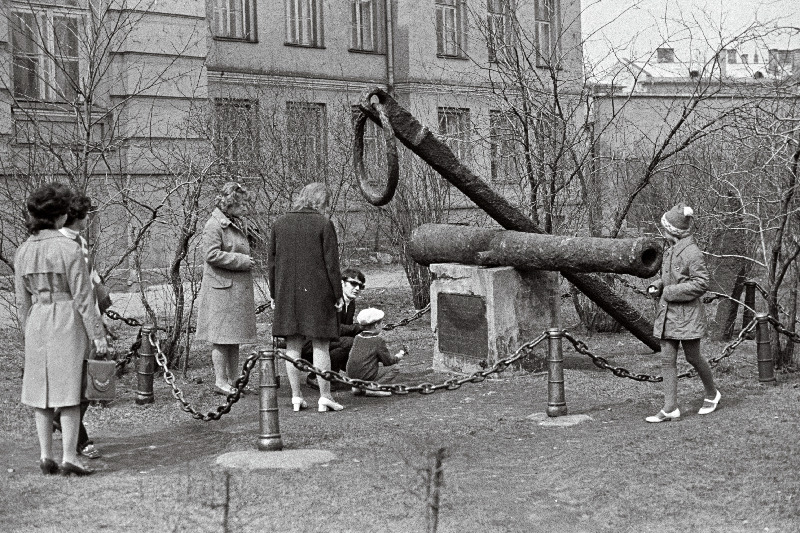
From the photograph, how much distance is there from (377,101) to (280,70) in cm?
1733

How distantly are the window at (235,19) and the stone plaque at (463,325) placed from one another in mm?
15562

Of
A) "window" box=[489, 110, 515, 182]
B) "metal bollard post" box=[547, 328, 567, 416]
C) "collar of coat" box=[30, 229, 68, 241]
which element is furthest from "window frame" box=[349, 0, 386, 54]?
"collar of coat" box=[30, 229, 68, 241]

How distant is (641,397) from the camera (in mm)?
9188

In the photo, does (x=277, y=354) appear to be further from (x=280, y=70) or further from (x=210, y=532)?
(x=280, y=70)

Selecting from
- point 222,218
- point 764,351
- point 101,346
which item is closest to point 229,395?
point 101,346

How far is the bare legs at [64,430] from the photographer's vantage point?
643 centimetres

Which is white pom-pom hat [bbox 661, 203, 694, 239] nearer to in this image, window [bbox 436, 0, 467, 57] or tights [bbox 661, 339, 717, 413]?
tights [bbox 661, 339, 717, 413]

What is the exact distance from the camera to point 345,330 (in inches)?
372

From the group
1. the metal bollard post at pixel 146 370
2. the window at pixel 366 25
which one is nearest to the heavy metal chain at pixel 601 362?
the metal bollard post at pixel 146 370

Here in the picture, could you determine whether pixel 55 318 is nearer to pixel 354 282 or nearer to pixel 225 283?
pixel 225 283

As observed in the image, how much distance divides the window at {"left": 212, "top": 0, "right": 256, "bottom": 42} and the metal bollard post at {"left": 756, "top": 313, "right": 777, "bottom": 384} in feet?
56.9

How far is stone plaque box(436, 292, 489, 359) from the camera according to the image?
396 inches

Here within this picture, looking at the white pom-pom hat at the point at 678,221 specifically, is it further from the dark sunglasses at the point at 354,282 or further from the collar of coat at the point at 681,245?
the dark sunglasses at the point at 354,282

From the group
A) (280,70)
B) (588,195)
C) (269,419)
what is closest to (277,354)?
(269,419)
